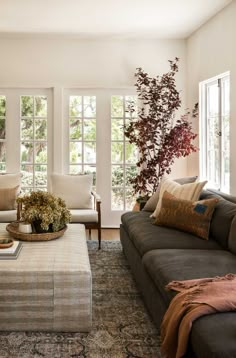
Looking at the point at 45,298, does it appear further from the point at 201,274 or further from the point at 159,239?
the point at 159,239

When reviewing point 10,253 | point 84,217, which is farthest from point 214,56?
point 10,253

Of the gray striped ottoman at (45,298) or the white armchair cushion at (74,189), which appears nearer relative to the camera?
the gray striped ottoman at (45,298)

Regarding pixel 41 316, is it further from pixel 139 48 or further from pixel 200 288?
pixel 139 48

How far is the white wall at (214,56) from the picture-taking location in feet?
15.1

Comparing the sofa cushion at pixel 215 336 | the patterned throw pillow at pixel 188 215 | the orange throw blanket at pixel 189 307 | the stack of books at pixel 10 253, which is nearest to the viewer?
the sofa cushion at pixel 215 336

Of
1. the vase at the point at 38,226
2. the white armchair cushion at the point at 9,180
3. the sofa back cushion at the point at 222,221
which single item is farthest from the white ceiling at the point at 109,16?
the vase at the point at 38,226

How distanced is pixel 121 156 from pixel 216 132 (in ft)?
5.21

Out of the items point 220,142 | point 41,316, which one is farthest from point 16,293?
point 220,142

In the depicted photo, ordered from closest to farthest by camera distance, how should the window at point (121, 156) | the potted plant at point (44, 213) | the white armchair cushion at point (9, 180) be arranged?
the potted plant at point (44, 213)
the white armchair cushion at point (9, 180)
the window at point (121, 156)

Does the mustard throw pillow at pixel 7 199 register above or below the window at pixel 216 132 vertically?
below

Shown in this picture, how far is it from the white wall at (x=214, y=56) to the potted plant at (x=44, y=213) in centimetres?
203

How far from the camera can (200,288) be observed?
2.16 metres

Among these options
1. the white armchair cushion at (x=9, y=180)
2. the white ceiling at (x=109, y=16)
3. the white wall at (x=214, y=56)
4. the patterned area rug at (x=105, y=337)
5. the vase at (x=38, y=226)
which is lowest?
the patterned area rug at (x=105, y=337)

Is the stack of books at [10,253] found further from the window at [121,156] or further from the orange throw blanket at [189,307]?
the window at [121,156]
